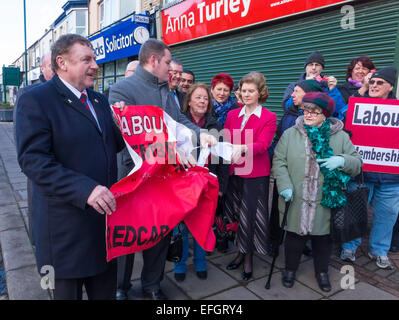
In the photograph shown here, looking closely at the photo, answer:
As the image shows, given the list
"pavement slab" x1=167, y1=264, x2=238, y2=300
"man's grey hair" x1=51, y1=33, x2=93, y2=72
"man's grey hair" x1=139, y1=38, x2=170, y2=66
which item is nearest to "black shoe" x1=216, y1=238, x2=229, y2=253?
"pavement slab" x1=167, y1=264, x2=238, y2=300

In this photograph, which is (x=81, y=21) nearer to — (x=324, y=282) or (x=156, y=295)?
(x=156, y=295)

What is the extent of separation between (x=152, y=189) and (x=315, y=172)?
162 cm

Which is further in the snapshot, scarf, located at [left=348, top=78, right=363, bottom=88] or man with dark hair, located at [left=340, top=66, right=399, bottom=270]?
scarf, located at [left=348, top=78, right=363, bottom=88]

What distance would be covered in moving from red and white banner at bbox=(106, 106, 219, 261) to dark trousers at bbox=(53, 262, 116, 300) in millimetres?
248

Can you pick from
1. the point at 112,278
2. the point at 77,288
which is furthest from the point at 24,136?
the point at 112,278

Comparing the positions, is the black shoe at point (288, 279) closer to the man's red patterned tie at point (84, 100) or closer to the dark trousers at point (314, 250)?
the dark trousers at point (314, 250)

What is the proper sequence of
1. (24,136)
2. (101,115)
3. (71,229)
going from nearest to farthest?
(24,136), (71,229), (101,115)

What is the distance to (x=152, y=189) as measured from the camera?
234 centimetres

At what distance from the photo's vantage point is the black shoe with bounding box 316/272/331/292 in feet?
10.2

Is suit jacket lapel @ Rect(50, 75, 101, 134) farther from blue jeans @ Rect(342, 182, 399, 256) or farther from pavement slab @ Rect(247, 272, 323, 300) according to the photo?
blue jeans @ Rect(342, 182, 399, 256)

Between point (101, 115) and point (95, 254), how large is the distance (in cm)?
94

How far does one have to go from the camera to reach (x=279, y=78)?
7035 mm

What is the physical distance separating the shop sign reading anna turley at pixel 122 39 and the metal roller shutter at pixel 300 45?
10.0ft
